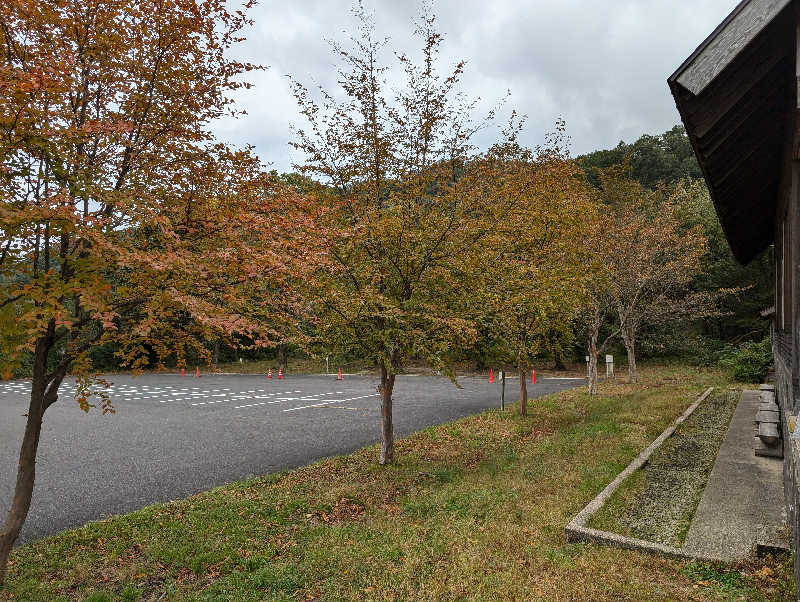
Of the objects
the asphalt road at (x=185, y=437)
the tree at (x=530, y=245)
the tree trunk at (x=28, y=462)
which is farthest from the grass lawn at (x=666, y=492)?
the tree trunk at (x=28, y=462)

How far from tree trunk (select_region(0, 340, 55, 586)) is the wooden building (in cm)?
569

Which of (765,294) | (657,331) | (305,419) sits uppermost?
(765,294)

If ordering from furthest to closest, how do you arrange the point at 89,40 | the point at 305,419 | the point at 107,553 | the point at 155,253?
the point at 305,419, the point at 107,553, the point at 89,40, the point at 155,253

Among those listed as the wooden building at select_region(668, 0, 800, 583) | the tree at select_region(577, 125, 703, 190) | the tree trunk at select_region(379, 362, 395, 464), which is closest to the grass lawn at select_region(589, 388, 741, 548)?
the wooden building at select_region(668, 0, 800, 583)

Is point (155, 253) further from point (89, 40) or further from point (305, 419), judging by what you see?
point (305, 419)

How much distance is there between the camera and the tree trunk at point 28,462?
4254 mm

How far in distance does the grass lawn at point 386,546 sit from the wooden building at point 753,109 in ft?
4.94

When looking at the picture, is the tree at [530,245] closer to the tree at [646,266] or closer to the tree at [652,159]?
the tree at [646,266]

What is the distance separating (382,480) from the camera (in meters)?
7.12

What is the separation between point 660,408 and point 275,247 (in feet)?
37.6

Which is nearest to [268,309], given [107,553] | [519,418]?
[107,553]

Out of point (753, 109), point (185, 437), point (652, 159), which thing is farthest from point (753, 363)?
point (652, 159)

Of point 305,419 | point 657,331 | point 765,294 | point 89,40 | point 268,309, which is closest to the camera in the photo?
point 89,40

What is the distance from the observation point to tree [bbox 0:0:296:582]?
3.43 meters
